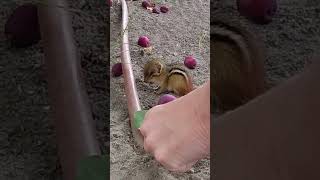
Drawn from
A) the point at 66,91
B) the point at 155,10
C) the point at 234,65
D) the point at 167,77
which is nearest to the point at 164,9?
the point at 155,10

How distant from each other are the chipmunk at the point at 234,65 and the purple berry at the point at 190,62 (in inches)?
8.8

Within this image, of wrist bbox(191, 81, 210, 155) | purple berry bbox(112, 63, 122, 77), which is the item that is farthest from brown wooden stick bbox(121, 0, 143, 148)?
wrist bbox(191, 81, 210, 155)

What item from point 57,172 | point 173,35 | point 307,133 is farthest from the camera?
point 173,35

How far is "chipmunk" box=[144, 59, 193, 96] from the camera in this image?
0.66 m

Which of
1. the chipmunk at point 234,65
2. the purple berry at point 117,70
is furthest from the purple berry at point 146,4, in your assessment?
the chipmunk at point 234,65

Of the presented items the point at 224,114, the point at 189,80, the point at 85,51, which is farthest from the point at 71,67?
the point at 224,114

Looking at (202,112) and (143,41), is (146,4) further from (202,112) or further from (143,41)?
(202,112)

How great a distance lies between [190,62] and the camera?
0.71 meters

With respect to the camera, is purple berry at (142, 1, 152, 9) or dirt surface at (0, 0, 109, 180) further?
purple berry at (142, 1, 152, 9)

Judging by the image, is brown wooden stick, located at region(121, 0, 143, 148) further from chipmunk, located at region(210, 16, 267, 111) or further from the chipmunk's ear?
chipmunk, located at region(210, 16, 267, 111)

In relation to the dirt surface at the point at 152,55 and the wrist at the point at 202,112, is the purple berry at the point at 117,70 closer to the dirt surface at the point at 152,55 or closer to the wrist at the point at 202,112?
the dirt surface at the point at 152,55

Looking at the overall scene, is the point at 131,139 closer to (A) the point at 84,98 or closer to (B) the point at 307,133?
(A) the point at 84,98

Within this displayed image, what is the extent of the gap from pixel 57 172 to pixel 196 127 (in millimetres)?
193

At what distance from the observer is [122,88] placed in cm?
68
